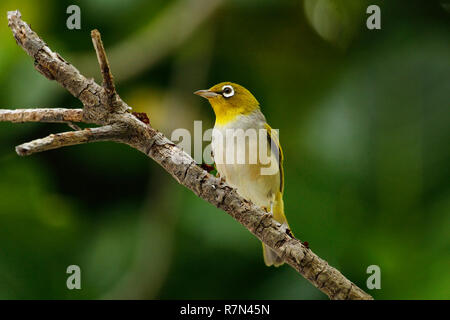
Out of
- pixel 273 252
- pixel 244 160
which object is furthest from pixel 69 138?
pixel 273 252

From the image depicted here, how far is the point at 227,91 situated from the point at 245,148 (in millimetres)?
135

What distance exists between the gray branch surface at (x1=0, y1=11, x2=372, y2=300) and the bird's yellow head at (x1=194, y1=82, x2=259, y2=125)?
267mm

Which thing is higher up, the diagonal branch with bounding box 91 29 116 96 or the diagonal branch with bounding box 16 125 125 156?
the diagonal branch with bounding box 91 29 116 96

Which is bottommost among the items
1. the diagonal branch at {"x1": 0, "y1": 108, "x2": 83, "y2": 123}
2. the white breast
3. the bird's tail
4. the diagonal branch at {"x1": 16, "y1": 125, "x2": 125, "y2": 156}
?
the bird's tail

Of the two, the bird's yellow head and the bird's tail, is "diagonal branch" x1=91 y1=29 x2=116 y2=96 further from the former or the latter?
the bird's tail

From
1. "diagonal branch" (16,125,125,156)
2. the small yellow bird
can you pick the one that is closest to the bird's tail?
the small yellow bird

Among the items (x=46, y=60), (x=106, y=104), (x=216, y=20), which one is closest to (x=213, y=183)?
(x=106, y=104)

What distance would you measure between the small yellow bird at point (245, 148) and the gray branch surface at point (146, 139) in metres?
0.20

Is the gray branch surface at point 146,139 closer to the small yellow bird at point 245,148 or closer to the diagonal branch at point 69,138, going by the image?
the diagonal branch at point 69,138

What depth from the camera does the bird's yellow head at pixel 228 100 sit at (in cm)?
101

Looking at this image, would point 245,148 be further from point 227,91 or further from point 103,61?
point 103,61

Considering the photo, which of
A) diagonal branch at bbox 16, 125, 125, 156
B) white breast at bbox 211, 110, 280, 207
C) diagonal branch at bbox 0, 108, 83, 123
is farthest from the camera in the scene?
white breast at bbox 211, 110, 280, 207

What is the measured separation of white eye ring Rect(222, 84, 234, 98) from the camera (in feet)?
3.33

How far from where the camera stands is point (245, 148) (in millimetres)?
967
